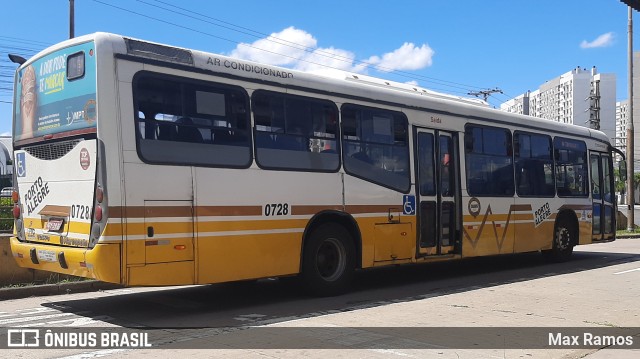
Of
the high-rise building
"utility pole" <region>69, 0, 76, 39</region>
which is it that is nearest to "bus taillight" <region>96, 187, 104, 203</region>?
"utility pole" <region>69, 0, 76, 39</region>

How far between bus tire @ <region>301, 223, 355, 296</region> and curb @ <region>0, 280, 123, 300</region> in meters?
3.74

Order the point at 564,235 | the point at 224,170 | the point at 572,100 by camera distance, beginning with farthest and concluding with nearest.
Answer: the point at 572,100 → the point at 564,235 → the point at 224,170

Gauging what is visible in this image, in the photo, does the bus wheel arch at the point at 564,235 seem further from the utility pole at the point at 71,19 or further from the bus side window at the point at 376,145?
the utility pole at the point at 71,19

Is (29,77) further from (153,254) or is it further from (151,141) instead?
(153,254)

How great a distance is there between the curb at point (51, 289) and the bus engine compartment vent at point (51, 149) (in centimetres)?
258

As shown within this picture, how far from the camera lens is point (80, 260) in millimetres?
6891

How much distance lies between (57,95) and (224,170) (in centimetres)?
230

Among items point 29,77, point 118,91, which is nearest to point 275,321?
point 118,91

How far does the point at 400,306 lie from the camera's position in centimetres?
861

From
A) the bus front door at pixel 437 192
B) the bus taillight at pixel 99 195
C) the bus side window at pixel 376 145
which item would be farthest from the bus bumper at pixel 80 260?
the bus front door at pixel 437 192

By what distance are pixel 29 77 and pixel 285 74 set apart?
350 centimetres

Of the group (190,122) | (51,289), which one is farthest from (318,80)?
(51,289)

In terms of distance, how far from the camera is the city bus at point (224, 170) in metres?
6.97

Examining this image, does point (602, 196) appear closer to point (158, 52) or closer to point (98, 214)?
point (158, 52)
